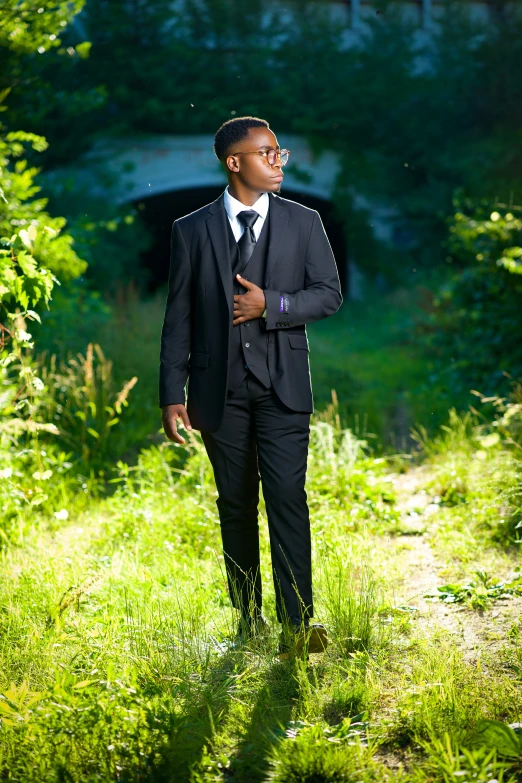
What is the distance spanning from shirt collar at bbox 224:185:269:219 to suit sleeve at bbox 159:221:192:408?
226 mm

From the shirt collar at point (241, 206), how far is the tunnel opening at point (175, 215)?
10573mm

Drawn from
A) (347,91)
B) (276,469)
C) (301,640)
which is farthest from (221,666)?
(347,91)

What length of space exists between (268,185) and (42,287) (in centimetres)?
133

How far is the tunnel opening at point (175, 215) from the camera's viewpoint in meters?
14.8

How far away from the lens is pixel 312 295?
3.63m

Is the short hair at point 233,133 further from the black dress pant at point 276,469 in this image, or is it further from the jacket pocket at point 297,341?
the black dress pant at point 276,469

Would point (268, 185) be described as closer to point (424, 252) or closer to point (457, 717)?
point (457, 717)

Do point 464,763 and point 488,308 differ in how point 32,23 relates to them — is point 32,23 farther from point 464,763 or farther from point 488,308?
point 464,763

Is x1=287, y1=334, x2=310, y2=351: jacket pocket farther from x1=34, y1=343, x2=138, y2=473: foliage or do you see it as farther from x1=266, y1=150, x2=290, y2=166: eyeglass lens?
x1=34, y1=343, x2=138, y2=473: foliage

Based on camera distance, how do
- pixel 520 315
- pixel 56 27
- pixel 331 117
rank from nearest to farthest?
pixel 56 27 → pixel 520 315 → pixel 331 117

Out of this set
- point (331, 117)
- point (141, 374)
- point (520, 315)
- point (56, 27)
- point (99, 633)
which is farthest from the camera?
point (331, 117)

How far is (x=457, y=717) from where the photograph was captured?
120 inches

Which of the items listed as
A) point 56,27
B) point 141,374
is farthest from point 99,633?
point 141,374

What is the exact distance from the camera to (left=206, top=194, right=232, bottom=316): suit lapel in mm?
3555
